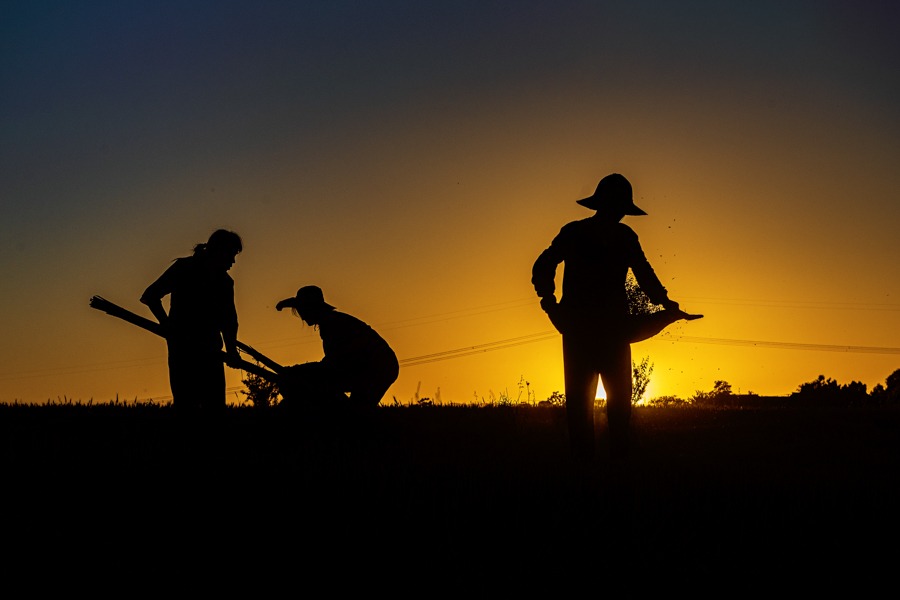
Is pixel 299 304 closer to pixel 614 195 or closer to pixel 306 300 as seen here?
pixel 306 300

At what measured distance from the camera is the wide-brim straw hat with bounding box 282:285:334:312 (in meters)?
8.09

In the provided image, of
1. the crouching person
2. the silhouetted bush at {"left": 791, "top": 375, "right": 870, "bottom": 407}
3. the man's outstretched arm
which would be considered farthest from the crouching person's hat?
the silhouetted bush at {"left": 791, "top": 375, "right": 870, "bottom": 407}

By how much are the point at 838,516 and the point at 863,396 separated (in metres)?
78.6

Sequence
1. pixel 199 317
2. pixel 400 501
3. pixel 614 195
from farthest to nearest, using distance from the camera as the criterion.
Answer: pixel 199 317 → pixel 614 195 → pixel 400 501

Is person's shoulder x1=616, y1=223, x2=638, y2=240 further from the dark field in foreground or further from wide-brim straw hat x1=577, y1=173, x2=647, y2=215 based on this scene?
the dark field in foreground

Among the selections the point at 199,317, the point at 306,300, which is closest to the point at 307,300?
the point at 306,300

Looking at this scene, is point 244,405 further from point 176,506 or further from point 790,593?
point 790,593

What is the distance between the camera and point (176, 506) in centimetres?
378

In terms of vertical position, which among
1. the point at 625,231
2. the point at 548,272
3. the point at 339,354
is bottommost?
the point at 339,354

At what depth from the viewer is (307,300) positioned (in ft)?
26.6

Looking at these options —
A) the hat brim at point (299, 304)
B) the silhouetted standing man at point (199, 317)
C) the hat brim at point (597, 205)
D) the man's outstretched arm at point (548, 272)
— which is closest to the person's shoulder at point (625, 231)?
the hat brim at point (597, 205)

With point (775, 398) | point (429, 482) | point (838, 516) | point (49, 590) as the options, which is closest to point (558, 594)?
point (429, 482)

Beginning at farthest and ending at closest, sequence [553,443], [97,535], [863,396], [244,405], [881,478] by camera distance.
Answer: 1. [863,396]
2. [244,405]
3. [553,443]
4. [881,478]
5. [97,535]

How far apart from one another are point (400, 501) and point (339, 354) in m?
4.34
